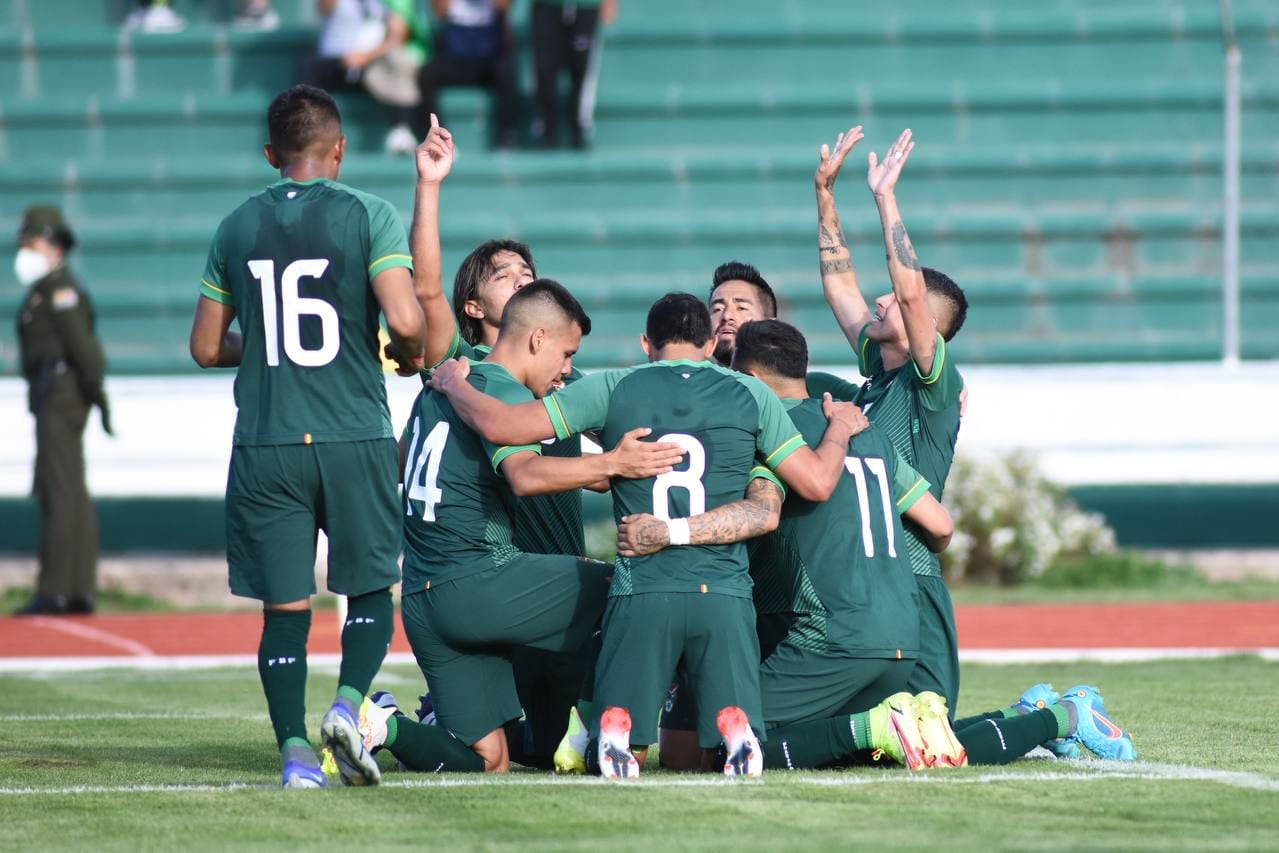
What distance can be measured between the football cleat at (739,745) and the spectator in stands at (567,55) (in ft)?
39.2

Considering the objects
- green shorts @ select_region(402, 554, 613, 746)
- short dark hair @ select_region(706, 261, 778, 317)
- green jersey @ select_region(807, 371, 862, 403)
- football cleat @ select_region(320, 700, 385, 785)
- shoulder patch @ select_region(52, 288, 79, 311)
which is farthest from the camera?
shoulder patch @ select_region(52, 288, 79, 311)

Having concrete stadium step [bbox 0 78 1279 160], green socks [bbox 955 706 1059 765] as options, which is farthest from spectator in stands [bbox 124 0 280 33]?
green socks [bbox 955 706 1059 765]

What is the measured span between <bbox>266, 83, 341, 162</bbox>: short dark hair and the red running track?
5769mm

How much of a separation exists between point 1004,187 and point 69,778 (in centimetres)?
1299

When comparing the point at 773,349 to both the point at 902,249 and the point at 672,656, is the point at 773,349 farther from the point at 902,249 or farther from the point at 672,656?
the point at 672,656

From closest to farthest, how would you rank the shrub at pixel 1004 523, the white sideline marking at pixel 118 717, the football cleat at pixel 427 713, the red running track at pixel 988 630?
the football cleat at pixel 427 713
the white sideline marking at pixel 118 717
the red running track at pixel 988 630
the shrub at pixel 1004 523

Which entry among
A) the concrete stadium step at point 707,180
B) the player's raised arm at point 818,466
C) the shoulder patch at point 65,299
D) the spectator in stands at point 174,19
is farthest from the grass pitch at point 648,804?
the spectator in stands at point 174,19

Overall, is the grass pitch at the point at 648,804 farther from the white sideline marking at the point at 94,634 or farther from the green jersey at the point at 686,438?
the white sideline marking at the point at 94,634

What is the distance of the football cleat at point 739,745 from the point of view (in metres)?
5.44

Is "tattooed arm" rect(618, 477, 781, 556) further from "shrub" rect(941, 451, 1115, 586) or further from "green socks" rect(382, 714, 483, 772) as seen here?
"shrub" rect(941, 451, 1115, 586)

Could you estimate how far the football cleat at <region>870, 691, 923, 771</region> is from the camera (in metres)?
5.66

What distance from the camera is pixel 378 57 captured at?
1689cm

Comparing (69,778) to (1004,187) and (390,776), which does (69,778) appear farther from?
(1004,187)

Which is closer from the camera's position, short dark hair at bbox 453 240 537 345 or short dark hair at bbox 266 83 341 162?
short dark hair at bbox 266 83 341 162
